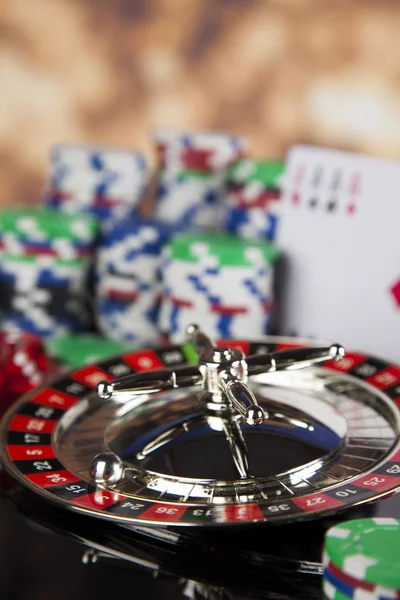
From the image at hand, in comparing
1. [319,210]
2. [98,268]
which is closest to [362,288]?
[319,210]

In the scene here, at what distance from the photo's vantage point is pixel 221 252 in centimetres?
188

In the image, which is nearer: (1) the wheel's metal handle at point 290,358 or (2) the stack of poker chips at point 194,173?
(1) the wheel's metal handle at point 290,358

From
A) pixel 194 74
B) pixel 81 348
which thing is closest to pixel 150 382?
pixel 81 348

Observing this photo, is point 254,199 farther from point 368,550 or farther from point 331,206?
point 368,550

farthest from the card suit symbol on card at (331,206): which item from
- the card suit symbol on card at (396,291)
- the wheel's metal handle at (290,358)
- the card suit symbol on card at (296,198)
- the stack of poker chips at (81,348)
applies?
the wheel's metal handle at (290,358)

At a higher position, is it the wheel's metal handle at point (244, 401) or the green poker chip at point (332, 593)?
the wheel's metal handle at point (244, 401)

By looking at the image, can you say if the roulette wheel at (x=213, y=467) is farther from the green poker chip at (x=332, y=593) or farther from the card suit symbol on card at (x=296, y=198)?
the card suit symbol on card at (x=296, y=198)

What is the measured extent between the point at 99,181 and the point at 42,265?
426 mm

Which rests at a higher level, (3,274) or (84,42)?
(84,42)

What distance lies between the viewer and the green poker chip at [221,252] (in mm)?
1863

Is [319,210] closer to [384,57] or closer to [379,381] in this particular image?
[379,381]

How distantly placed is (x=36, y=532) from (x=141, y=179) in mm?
1770

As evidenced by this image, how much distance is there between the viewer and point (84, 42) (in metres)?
3.26

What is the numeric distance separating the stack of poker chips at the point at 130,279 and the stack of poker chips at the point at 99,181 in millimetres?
296
